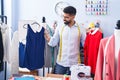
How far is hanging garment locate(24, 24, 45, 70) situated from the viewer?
2956mm

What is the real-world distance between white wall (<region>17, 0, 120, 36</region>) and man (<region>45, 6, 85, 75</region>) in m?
1.09

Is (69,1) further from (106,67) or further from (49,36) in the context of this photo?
(106,67)

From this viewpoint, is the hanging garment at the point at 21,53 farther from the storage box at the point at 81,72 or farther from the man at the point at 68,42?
the storage box at the point at 81,72

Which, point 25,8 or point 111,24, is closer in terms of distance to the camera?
point 111,24

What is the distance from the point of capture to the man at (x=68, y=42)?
9.36 feet

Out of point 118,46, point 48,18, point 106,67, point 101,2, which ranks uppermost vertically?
point 101,2

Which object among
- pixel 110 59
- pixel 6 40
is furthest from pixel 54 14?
pixel 110 59

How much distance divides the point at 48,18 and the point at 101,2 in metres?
1.00

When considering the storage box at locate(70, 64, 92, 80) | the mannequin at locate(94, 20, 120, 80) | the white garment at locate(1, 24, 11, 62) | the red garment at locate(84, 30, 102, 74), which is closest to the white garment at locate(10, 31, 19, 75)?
the white garment at locate(1, 24, 11, 62)

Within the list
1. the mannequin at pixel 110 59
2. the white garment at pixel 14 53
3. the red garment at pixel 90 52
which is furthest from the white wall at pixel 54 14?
the mannequin at pixel 110 59

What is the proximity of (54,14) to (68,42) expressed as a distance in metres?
1.34

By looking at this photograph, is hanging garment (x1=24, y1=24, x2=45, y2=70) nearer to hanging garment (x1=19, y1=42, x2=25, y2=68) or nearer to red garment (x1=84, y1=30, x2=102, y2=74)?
hanging garment (x1=19, y1=42, x2=25, y2=68)

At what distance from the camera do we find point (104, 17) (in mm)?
3891

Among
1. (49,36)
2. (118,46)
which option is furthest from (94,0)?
(118,46)
